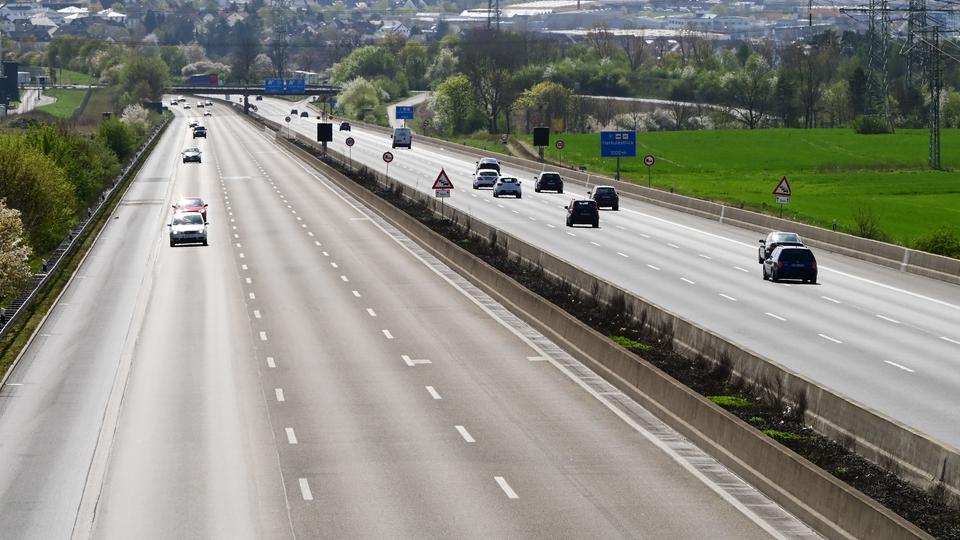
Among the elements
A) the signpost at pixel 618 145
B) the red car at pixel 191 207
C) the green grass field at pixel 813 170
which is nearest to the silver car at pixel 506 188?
the green grass field at pixel 813 170

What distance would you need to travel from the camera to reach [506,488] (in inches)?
990

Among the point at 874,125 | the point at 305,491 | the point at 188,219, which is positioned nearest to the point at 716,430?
the point at 305,491

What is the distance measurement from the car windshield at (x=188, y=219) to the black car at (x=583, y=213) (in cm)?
1811

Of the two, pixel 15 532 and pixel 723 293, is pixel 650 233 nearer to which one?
pixel 723 293

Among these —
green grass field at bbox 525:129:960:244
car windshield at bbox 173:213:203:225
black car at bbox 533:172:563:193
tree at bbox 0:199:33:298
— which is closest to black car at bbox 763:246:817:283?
green grass field at bbox 525:129:960:244

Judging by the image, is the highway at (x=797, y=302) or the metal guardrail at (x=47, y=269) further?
the metal guardrail at (x=47, y=269)

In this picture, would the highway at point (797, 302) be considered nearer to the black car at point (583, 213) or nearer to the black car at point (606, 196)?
the black car at point (606, 196)

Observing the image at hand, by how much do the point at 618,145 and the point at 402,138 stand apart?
1777 inches

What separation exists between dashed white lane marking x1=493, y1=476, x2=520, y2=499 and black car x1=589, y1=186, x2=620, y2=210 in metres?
63.4

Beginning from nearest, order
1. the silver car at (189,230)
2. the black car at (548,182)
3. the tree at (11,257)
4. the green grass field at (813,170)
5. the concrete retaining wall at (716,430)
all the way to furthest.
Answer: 1. the concrete retaining wall at (716,430)
2. the tree at (11,257)
3. the silver car at (189,230)
4. the green grass field at (813,170)
5. the black car at (548,182)

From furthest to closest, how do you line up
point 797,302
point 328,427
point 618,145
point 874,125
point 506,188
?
point 874,125 → point 618,145 → point 506,188 → point 797,302 → point 328,427

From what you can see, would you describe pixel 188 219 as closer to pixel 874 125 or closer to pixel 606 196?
pixel 606 196

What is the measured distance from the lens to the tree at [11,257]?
56906 mm

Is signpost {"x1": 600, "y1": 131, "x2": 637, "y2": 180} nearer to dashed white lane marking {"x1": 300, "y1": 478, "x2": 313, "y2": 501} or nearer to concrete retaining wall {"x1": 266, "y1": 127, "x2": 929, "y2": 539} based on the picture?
concrete retaining wall {"x1": 266, "y1": 127, "x2": 929, "y2": 539}
